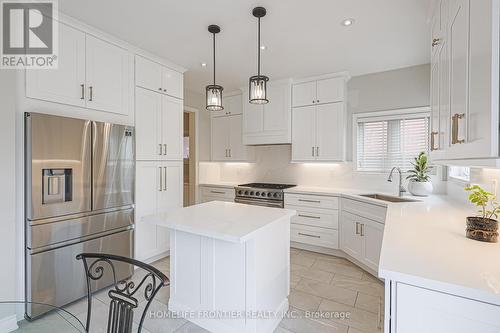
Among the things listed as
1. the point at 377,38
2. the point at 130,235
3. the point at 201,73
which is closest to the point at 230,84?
the point at 201,73

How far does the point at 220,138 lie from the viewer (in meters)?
4.79

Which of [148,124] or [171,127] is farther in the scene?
[171,127]

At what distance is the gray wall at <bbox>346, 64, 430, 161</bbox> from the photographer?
3.29m

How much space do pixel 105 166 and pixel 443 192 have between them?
4.14 metres

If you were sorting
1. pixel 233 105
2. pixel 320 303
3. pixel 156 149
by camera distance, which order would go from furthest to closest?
pixel 233 105 → pixel 156 149 → pixel 320 303

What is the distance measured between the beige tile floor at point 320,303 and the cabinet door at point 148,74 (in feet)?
7.68

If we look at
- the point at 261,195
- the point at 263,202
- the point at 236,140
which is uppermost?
the point at 236,140

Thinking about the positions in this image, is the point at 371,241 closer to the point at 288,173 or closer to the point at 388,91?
the point at 288,173

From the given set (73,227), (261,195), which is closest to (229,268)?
(73,227)

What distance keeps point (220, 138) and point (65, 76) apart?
2791 mm

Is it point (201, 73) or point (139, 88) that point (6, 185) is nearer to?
point (139, 88)

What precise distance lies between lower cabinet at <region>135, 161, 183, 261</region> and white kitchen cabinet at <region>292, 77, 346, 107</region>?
2173 mm

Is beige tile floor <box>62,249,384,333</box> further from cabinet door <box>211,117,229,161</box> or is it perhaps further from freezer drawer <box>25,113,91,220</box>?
cabinet door <box>211,117,229,161</box>

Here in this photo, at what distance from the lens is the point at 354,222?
10.3 feet
